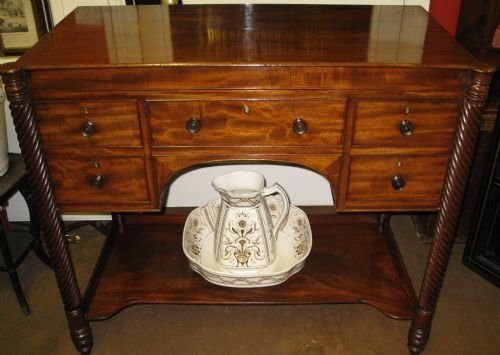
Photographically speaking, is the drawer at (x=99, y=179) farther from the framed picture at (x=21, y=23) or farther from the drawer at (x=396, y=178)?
the framed picture at (x=21, y=23)

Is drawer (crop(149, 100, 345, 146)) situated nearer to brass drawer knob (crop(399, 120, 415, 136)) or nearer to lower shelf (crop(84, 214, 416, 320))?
brass drawer knob (crop(399, 120, 415, 136))

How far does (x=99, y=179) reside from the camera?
136 cm

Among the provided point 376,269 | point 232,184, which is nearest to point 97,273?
point 232,184

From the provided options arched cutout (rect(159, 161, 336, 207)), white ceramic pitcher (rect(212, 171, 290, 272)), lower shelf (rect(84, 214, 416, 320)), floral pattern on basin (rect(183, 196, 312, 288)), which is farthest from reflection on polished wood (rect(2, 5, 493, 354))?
arched cutout (rect(159, 161, 336, 207))

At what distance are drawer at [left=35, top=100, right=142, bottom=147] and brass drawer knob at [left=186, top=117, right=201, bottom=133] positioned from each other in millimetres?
132

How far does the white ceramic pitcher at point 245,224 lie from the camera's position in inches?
63.4

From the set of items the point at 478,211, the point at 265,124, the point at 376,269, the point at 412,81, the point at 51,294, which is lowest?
the point at 51,294

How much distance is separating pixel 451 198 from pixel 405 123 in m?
0.27

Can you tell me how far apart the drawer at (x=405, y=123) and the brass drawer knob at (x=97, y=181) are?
0.69 m

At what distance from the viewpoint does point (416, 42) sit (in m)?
1.35

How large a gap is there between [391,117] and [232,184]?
2.07 feet

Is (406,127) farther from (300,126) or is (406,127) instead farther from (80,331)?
(80,331)

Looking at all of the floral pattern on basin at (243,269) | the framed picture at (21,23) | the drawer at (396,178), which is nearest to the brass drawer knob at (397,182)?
the drawer at (396,178)

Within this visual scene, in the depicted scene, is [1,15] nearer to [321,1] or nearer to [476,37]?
[321,1]
